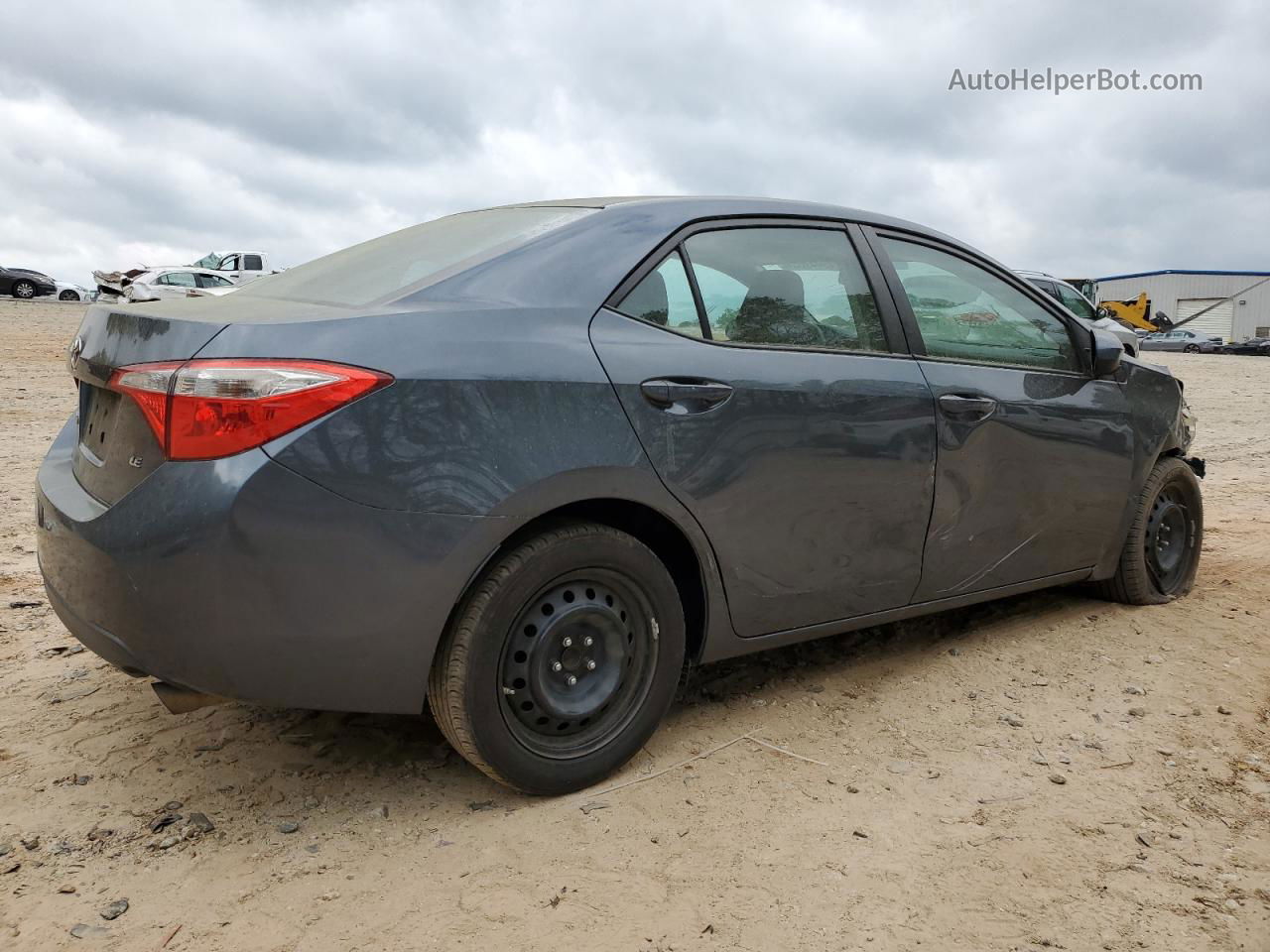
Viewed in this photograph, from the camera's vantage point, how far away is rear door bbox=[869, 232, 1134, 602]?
350 centimetres

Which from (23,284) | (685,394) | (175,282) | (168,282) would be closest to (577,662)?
(685,394)

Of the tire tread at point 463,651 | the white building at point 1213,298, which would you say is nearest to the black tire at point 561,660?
the tire tread at point 463,651

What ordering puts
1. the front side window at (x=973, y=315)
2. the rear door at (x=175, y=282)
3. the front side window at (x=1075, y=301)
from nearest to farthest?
the front side window at (x=973, y=315), the front side window at (x=1075, y=301), the rear door at (x=175, y=282)

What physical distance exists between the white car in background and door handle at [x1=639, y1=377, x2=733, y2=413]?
22573 millimetres

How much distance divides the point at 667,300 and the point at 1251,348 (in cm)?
5002

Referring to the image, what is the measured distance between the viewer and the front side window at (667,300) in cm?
284

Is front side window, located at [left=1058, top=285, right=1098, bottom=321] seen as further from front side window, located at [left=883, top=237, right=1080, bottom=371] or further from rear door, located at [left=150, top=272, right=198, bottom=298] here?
rear door, located at [left=150, top=272, right=198, bottom=298]

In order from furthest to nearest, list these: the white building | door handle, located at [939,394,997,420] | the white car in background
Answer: the white building → the white car in background → door handle, located at [939,394,997,420]

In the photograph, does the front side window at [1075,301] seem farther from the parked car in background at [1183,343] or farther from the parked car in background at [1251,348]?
the parked car in background at [1251,348]

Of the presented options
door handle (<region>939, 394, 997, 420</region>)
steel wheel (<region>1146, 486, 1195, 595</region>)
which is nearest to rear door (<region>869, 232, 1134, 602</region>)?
door handle (<region>939, 394, 997, 420</region>)

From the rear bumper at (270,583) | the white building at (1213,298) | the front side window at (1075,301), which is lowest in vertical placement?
the rear bumper at (270,583)

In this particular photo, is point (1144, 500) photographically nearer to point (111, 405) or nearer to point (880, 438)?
point (880, 438)

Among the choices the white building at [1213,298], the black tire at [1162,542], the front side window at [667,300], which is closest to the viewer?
the front side window at [667,300]

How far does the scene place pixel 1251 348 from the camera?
148 ft
